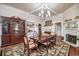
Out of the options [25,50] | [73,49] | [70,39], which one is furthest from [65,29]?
[25,50]

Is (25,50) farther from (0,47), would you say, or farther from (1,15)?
(1,15)

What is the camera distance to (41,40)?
242cm

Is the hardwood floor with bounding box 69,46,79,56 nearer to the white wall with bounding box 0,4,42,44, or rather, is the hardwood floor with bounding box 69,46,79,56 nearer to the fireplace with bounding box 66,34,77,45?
the fireplace with bounding box 66,34,77,45

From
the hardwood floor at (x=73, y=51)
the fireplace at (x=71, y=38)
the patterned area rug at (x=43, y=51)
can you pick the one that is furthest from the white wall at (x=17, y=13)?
the hardwood floor at (x=73, y=51)

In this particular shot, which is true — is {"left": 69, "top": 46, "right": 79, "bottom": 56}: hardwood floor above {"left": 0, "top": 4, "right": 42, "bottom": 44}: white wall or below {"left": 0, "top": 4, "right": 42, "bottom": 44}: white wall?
below

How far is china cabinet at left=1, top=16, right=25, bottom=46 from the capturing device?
238cm

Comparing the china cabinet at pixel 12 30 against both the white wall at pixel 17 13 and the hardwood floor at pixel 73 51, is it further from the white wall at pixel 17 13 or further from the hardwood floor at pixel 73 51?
the hardwood floor at pixel 73 51

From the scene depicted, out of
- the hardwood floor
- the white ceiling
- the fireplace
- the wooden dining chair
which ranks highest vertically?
the white ceiling

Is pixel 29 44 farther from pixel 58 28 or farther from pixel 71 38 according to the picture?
pixel 71 38

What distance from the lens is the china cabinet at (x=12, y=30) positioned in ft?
7.82

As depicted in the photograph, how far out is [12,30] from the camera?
7.90ft

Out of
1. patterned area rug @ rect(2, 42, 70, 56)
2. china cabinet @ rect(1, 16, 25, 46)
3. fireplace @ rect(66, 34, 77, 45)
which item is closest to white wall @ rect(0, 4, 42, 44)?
china cabinet @ rect(1, 16, 25, 46)

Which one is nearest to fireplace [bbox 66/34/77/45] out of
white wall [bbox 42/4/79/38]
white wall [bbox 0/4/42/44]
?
white wall [bbox 42/4/79/38]

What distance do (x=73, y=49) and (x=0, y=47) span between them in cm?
139
